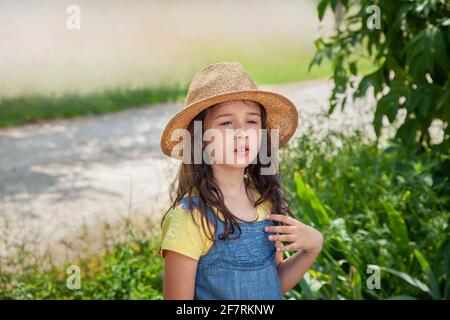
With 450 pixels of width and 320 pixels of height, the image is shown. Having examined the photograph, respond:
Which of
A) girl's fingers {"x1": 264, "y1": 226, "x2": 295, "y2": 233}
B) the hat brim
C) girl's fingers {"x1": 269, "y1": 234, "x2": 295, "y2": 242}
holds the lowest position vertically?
girl's fingers {"x1": 269, "y1": 234, "x2": 295, "y2": 242}

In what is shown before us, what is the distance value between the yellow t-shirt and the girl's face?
15cm

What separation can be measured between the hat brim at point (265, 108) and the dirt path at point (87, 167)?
6.56ft

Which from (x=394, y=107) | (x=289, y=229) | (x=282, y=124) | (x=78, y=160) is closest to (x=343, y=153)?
(x=394, y=107)

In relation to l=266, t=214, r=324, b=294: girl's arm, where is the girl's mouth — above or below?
above

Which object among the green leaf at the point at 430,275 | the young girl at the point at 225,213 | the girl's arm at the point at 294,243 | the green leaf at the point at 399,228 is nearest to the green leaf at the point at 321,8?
the green leaf at the point at 399,228

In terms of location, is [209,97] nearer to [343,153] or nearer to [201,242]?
[201,242]

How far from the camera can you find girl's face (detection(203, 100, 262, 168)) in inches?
75.8

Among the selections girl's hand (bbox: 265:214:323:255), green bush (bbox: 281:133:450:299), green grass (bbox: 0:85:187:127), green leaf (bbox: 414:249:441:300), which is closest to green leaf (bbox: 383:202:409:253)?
green bush (bbox: 281:133:450:299)

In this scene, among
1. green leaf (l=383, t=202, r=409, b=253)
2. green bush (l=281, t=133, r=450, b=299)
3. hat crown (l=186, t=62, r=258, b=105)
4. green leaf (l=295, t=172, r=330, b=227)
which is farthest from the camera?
green leaf (l=295, t=172, r=330, b=227)

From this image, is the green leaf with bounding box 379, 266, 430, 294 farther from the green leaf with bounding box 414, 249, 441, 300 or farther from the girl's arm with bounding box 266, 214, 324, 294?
the girl's arm with bounding box 266, 214, 324, 294

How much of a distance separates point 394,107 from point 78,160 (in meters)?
5.03

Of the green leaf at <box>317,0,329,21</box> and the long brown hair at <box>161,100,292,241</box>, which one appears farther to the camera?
the green leaf at <box>317,0,329,21</box>

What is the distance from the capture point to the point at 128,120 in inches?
392
